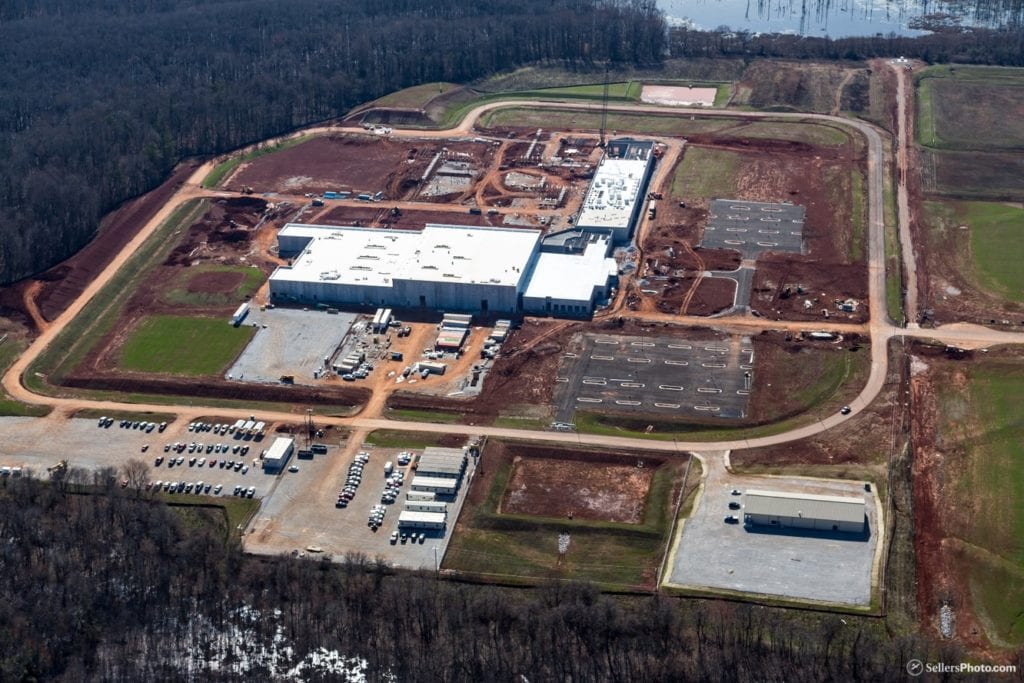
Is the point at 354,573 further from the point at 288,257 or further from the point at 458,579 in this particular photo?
the point at 288,257

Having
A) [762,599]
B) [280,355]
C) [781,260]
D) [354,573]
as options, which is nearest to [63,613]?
[354,573]

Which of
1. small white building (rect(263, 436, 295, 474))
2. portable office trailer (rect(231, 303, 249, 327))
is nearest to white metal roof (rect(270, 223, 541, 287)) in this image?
portable office trailer (rect(231, 303, 249, 327))

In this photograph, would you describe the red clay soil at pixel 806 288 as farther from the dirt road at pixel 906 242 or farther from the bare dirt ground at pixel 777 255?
the dirt road at pixel 906 242

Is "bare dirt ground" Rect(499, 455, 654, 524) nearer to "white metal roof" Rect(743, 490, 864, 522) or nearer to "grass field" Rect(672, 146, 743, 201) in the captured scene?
"white metal roof" Rect(743, 490, 864, 522)

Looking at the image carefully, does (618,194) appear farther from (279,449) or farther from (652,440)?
(279,449)

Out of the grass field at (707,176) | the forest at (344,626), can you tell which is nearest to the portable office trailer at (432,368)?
the forest at (344,626)
